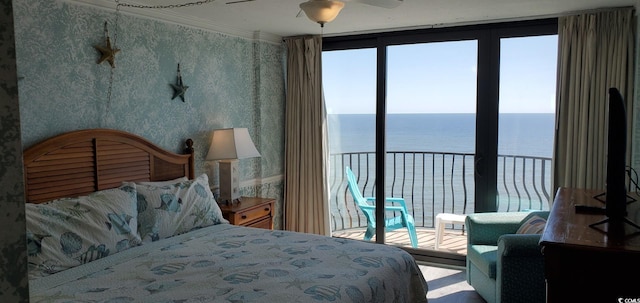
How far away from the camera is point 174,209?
10.5 ft

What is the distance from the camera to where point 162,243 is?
2.97 m

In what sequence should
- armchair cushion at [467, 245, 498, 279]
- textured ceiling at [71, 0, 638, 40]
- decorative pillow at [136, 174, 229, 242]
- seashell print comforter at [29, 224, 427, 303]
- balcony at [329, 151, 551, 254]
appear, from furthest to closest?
balcony at [329, 151, 551, 254] → textured ceiling at [71, 0, 638, 40] → armchair cushion at [467, 245, 498, 279] → decorative pillow at [136, 174, 229, 242] → seashell print comforter at [29, 224, 427, 303]

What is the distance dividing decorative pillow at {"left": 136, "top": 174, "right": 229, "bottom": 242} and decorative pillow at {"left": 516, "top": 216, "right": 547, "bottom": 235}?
2.21 metres

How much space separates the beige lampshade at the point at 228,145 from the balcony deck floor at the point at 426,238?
1.74 m

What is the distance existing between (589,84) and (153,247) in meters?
3.49

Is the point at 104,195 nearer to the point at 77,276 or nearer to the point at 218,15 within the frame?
the point at 77,276

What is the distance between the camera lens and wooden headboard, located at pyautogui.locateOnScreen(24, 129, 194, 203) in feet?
9.16

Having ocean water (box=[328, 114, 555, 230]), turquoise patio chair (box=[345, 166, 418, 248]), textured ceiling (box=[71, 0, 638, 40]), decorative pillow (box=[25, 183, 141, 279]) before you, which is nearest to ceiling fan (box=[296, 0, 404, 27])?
textured ceiling (box=[71, 0, 638, 40])

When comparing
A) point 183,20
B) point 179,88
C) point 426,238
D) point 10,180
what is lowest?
point 426,238

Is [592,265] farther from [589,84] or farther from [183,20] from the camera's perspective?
[183,20]

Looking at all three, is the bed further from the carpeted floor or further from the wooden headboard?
the carpeted floor

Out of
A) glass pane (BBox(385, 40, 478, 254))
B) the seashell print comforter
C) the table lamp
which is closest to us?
the seashell print comforter

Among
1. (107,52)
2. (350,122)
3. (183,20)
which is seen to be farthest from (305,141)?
(107,52)

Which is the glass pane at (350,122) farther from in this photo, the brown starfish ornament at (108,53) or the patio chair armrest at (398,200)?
the brown starfish ornament at (108,53)
